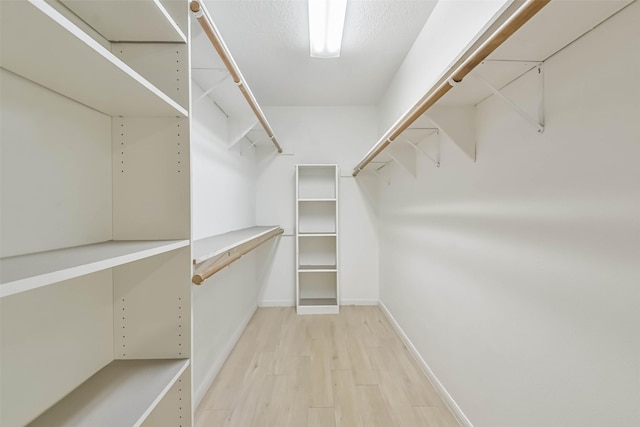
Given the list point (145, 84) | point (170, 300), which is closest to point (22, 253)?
point (170, 300)

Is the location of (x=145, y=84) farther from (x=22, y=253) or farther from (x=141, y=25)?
(x=22, y=253)

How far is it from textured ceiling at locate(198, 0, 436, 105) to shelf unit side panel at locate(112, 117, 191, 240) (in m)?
0.58

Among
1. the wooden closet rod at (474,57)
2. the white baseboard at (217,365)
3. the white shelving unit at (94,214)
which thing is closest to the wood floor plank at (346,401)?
the white baseboard at (217,365)

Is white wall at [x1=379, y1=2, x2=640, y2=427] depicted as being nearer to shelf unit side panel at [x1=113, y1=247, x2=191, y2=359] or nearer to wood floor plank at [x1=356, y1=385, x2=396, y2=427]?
wood floor plank at [x1=356, y1=385, x2=396, y2=427]

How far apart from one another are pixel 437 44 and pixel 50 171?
1.94 metres

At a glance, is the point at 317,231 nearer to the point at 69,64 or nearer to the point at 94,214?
the point at 94,214

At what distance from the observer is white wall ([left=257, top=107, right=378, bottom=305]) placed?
308cm

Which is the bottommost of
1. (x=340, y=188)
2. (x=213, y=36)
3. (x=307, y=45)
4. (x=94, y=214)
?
(x=94, y=214)

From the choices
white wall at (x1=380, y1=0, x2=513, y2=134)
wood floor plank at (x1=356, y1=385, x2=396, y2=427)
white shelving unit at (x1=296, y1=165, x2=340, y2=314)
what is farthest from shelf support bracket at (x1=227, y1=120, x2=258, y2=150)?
wood floor plank at (x1=356, y1=385, x2=396, y2=427)

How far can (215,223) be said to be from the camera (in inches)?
77.4

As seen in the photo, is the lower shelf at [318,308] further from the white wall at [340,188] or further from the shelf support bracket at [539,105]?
the shelf support bracket at [539,105]

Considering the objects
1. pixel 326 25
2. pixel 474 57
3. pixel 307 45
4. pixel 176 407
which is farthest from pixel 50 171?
pixel 307 45

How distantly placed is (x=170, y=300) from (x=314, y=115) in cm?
271

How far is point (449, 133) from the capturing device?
1237 millimetres
